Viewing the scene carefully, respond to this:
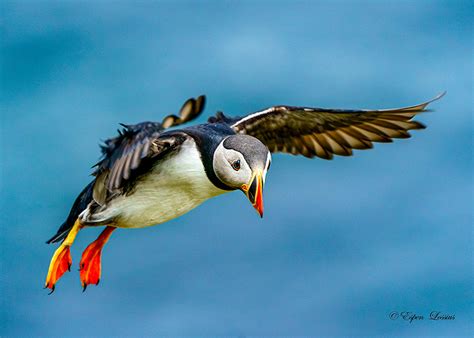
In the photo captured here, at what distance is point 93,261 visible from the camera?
34.3ft

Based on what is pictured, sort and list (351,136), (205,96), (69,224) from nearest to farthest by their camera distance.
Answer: (205,96) → (69,224) → (351,136)

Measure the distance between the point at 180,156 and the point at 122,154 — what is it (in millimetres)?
1095

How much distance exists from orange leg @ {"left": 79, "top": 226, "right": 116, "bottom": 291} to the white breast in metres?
1.14

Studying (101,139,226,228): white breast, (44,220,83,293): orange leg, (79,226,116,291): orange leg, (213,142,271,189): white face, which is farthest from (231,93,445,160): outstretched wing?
(44,220,83,293): orange leg

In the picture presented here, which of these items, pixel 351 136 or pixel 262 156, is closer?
pixel 262 156

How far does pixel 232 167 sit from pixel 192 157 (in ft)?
1.73

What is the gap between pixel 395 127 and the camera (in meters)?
10.4

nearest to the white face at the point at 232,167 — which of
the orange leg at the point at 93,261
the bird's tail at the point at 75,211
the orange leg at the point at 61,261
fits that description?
the bird's tail at the point at 75,211

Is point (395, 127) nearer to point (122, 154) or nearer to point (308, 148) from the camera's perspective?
point (308, 148)

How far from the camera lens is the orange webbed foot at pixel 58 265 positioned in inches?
384

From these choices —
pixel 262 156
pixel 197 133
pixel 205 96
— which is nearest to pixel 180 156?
pixel 197 133

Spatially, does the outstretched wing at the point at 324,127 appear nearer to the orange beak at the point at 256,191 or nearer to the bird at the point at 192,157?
the bird at the point at 192,157

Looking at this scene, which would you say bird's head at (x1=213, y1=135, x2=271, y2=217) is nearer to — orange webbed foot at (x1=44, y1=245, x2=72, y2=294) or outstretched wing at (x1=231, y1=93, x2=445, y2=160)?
outstretched wing at (x1=231, y1=93, x2=445, y2=160)

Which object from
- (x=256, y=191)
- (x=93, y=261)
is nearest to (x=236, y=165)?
(x=256, y=191)
